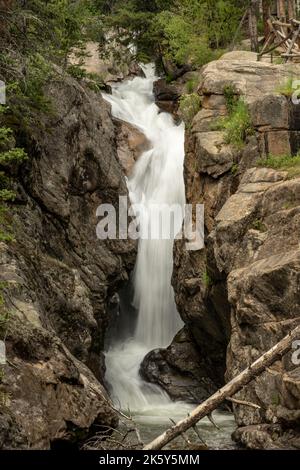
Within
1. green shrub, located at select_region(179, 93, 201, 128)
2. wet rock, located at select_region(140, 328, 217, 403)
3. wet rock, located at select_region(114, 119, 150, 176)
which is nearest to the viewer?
wet rock, located at select_region(140, 328, 217, 403)

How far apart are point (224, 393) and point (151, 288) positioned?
1248cm

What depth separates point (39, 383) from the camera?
435 inches

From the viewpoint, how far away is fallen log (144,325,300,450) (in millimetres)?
9531

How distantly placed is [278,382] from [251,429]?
1.08m

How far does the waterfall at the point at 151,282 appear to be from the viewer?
19.2 metres

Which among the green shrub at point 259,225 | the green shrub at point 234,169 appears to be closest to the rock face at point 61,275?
the green shrub at point 234,169

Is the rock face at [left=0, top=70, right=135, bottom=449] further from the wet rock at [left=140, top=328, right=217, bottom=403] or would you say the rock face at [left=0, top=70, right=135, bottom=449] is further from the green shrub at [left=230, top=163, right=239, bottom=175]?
the green shrub at [left=230, top=163, right=239, bottom=175]

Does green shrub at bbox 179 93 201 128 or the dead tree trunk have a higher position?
the dead tree trunk

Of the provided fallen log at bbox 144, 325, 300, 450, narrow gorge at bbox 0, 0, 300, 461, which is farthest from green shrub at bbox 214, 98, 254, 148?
fallen log at bbox 144, 325, 300, 450

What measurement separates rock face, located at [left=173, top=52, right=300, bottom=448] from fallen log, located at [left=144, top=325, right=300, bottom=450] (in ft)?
1.63

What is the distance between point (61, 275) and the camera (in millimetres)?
16125

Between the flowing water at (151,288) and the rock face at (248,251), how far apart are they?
2.12m

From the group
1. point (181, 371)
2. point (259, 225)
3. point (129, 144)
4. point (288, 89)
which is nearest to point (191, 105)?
point (288, 89)
